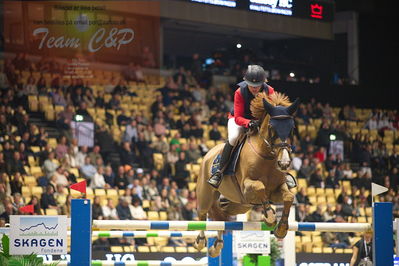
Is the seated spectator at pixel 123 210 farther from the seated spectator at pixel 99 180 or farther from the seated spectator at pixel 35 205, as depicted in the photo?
the seated spectator at pixel 35 205

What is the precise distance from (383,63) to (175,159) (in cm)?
1045

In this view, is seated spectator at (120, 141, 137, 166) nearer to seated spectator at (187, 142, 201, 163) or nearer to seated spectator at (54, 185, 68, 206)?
seated spectator at (187, 142, 201, 163)

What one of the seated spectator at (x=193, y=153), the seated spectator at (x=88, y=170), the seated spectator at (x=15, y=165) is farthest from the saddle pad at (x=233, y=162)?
the seated spectator at (x=193, y=153)

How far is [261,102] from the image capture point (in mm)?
7703

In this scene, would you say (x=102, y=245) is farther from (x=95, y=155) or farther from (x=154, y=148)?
(x=154, y=148)

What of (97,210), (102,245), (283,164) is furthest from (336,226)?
(97,210)

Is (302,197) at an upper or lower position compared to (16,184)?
lower

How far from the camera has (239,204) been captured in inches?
343

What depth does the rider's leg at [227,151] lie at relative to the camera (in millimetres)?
8125

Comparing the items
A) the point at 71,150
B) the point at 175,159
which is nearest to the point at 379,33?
the point at 175,159

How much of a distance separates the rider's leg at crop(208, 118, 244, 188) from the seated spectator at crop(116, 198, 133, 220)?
21.6ft

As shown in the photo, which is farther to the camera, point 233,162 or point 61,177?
point 61,177

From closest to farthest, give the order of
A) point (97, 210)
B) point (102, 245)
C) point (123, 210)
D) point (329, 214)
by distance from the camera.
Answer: point (102, 245) → point (97, 210) → point (123, 210) → point (329, 214)

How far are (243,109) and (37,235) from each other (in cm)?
230
